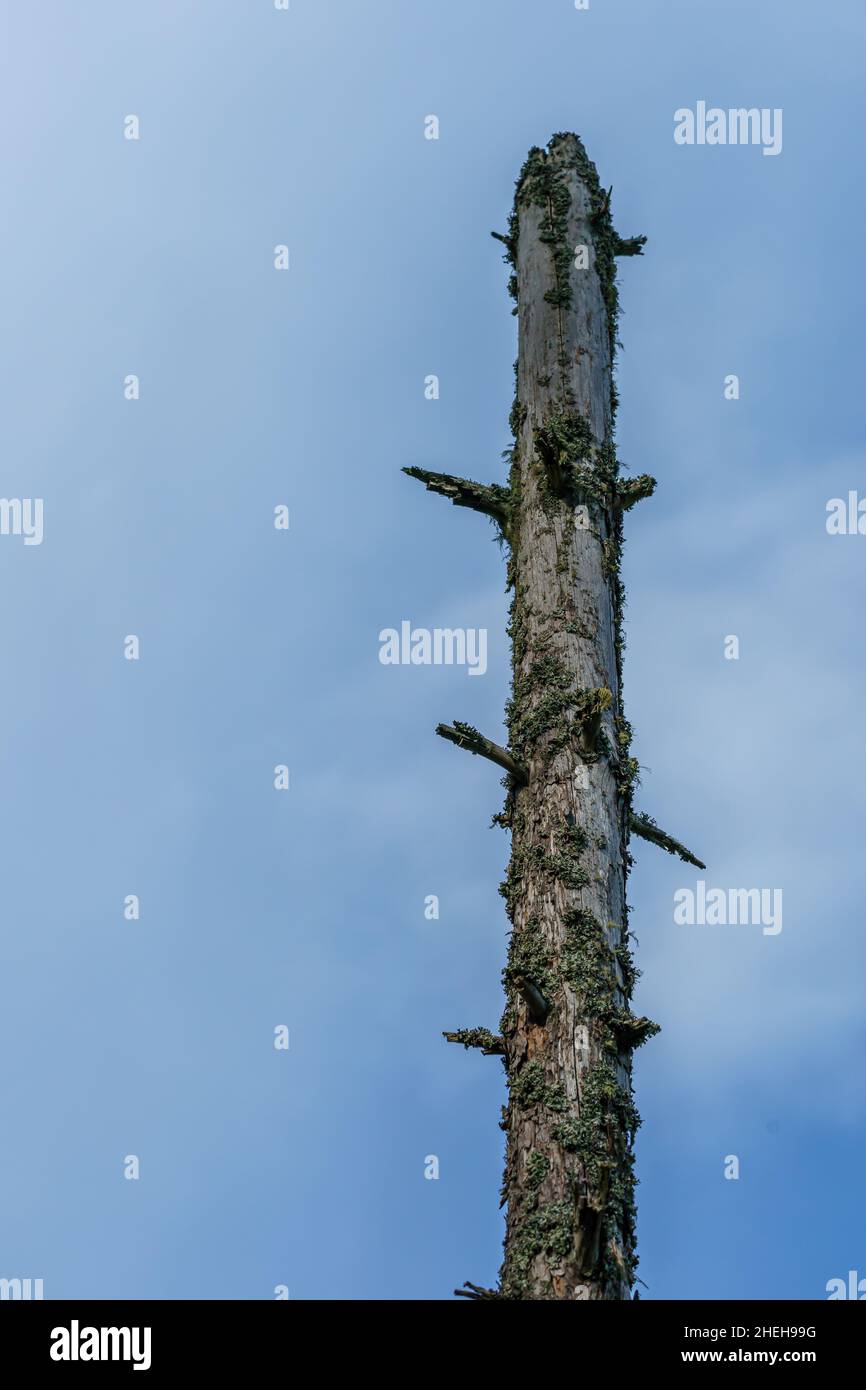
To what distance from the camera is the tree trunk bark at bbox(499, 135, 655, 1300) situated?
17.5 ft

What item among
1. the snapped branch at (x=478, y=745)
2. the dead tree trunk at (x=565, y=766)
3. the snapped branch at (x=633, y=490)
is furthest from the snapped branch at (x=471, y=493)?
the snapped branch at (x=478, y=745)

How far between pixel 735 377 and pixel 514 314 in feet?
10.1

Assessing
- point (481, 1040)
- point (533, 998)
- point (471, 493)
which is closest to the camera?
point (533, 998)

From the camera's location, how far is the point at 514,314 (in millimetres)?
8156

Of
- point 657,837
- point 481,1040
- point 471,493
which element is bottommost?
point 481,1040

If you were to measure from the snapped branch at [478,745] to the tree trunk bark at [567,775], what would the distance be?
13 cm

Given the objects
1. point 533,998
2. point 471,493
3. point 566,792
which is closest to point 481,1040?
point 533,998

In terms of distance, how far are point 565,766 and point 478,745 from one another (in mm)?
528

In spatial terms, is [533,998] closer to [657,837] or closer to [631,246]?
[657,837]

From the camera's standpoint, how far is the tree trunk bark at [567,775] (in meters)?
5.32

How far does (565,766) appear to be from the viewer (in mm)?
6324

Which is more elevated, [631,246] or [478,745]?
[631,246]

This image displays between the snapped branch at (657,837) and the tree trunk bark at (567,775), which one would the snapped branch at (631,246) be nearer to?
the tree trunk bark at (567,775)

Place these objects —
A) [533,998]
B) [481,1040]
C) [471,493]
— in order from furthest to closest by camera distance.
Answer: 1. [471,493]
2. [481,1040]
3. [533,998]
